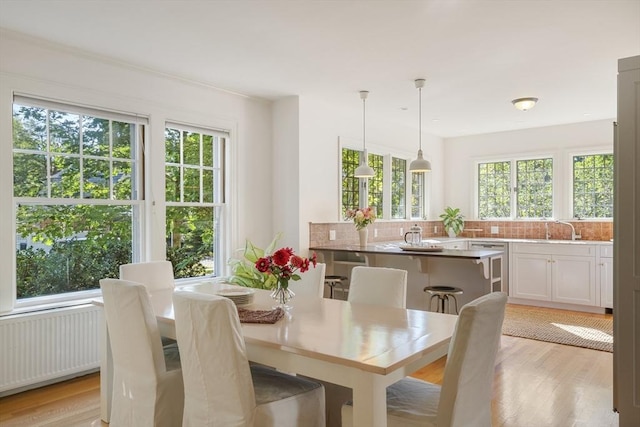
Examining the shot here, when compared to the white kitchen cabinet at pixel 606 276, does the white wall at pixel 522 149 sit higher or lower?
higher

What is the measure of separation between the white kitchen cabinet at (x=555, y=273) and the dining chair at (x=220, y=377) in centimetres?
516

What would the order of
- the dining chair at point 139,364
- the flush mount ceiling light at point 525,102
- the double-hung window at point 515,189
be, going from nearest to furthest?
1. the dining chair at point 139,364
2. the flush mount ceiling light at point 525,102
3. the double-hung window at point 515,189

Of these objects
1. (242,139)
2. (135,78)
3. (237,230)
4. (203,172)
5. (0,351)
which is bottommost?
(0,351)

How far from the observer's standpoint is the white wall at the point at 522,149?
6457mm

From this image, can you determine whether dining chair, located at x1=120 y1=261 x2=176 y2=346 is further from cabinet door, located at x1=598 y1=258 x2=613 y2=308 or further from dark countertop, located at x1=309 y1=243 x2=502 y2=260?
cabinet door, located at x1=598 y1=258 x2=613 y2=308

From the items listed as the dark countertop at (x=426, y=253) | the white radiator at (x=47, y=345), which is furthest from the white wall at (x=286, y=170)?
the white radiator at (x=47, y=345)

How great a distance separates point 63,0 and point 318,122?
2.94m

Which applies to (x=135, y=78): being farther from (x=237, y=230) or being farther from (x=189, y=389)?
(x=189, y=389)

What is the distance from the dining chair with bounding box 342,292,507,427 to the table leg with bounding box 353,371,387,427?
0.89 ft

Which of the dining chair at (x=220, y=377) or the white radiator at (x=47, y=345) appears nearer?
the dining chair at (x=220, y=377)

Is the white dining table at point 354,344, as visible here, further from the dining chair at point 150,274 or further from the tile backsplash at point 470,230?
the tile backsplash at point 470,230

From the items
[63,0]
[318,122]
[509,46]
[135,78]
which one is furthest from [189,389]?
[318,122]

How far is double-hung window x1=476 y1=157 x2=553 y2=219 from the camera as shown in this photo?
22.6ft

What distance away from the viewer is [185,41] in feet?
11.2
